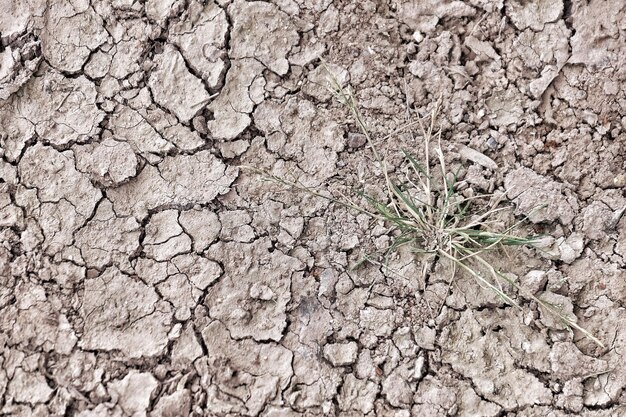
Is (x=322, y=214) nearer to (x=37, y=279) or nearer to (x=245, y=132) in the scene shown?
(x=245, y=132)

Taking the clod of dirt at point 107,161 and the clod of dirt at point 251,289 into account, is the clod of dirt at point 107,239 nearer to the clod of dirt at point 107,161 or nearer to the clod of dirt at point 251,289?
the clod of dirt at point 107,161

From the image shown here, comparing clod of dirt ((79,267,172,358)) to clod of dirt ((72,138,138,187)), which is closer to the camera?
clod of dirt ((79,267,172,358))

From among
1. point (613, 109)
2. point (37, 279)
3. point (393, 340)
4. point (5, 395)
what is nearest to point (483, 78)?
point (613, 109)

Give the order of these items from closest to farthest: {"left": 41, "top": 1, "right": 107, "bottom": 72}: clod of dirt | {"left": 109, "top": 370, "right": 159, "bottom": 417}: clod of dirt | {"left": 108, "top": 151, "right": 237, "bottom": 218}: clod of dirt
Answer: {"left": 109, "top": 370, "right": 159, "bottom": 417}: clod of dirt, {"left": 108, "top": 151, "right": 237, "bottom": 218}: clod of dirt, {"left": 41, "top": 1, "right": 107, "bottom": 72}: clod of dirt

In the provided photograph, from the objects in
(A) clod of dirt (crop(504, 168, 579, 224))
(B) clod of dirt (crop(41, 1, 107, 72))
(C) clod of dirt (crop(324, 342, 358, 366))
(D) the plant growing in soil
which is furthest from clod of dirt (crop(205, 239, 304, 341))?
(B) clod of dirt (crop(41, 1, 107, 72))

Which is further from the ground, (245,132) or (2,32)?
(2,32)

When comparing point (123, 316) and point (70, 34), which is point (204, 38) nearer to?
point (70, 34)

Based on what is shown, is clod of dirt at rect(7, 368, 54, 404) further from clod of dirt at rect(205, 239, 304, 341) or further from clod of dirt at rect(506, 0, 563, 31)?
clod of dirt at rect(506, 0, 563, 31)
